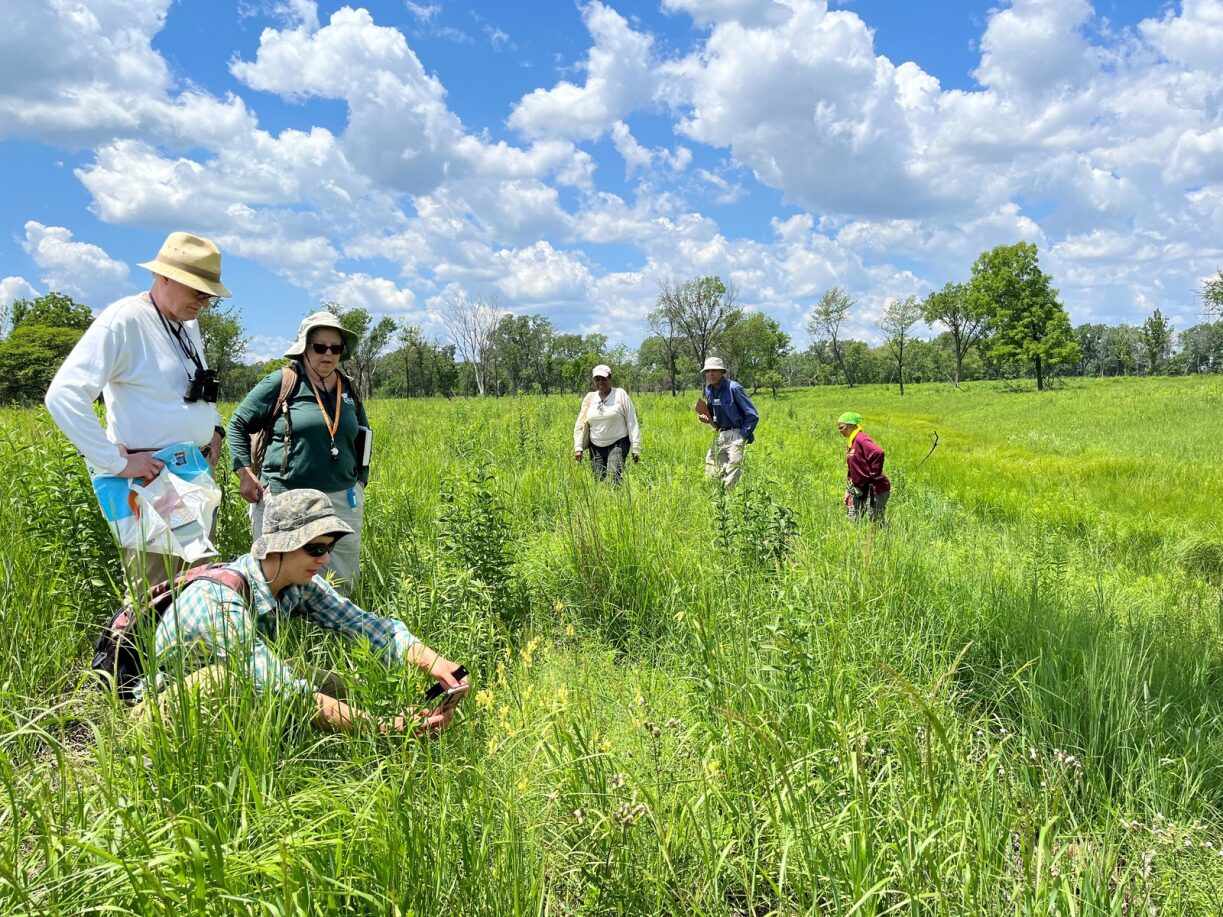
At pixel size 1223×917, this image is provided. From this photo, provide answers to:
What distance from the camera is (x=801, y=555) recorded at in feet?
13.3

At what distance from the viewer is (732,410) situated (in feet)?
24.9

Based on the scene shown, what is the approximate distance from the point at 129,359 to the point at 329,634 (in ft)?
4.84

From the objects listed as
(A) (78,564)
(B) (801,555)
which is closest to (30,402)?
(A) (78,564)

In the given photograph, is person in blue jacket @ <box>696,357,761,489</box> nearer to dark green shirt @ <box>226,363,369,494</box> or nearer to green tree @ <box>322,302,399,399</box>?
dark green shirt @ <box>226,363,369,494</box>

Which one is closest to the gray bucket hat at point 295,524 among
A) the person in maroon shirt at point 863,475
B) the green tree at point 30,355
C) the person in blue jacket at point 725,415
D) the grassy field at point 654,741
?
the grassy field at point 654,741

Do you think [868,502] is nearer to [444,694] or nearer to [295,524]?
[444,694]

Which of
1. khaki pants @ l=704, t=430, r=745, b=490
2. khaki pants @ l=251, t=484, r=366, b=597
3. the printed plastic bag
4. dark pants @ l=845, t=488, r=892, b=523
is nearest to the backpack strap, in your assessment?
khaki pants @ l=251, t=484, r=366, b=597

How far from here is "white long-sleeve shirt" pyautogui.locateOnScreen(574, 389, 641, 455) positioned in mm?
7260

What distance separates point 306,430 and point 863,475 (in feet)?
16.9

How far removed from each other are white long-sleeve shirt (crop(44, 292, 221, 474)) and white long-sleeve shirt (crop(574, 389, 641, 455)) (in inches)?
178

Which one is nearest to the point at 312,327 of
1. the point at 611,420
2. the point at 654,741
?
the point at 654,741

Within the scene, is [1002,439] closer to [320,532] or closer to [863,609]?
[863,609]

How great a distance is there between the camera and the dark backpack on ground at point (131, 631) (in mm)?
2131

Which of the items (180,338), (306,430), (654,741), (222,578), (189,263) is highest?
(189,263)
